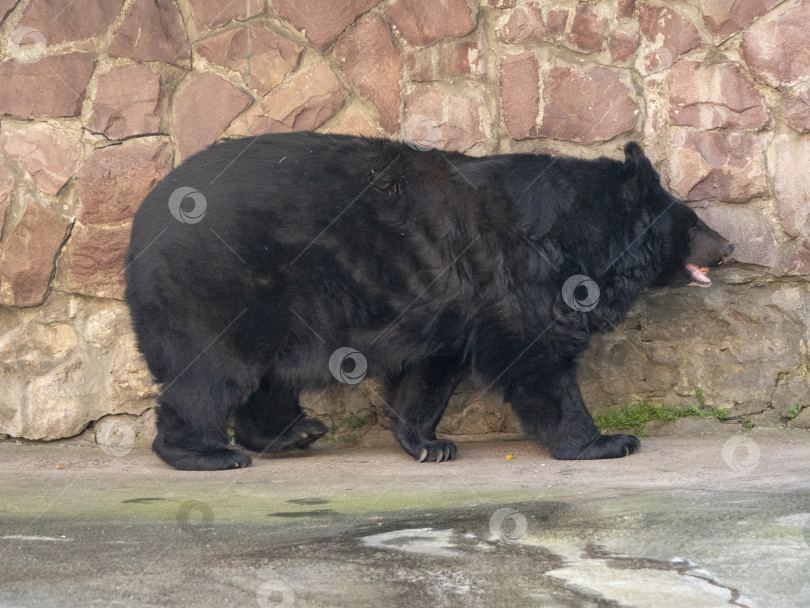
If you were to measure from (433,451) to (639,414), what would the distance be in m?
1.11

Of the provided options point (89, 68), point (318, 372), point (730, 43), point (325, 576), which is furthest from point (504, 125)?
point (325, 576)

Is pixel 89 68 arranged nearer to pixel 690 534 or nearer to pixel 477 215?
pixel 477 215

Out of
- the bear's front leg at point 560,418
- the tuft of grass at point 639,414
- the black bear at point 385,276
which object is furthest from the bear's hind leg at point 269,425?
the tuft of grass at point 639,414

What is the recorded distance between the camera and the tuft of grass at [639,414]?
462 centimetres

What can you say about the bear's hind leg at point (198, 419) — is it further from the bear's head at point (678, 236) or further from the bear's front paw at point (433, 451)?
the bear's head at point (678, 236)

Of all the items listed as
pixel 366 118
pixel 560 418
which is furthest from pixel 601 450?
pixel 366 118

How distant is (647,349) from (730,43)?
4.79 ft

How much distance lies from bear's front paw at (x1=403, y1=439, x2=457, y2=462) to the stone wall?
4.28 feet

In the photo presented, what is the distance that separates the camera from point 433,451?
164 inches

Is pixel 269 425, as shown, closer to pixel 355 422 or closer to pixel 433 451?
pixel 355 422

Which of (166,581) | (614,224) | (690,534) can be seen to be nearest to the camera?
(166,581)

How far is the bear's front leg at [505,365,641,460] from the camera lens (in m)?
4.04

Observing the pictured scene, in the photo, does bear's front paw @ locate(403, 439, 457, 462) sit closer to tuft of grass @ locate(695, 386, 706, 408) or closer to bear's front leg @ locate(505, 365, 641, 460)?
bear's front leg @ locate(505, 365, 641, 460)

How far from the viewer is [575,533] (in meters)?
2.68
